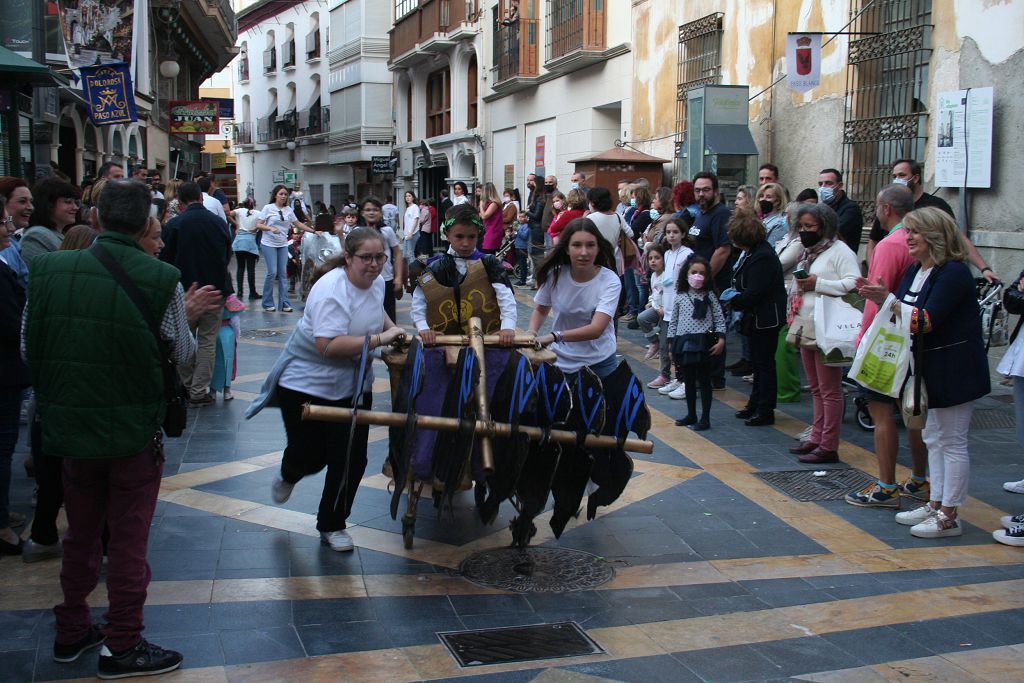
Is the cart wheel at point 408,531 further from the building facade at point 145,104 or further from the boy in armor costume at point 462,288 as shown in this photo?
the building facade at point 145,104

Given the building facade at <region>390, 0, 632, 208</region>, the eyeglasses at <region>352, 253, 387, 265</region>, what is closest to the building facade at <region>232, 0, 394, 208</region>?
the building facade at <region>390, 0, 632, 208</region>

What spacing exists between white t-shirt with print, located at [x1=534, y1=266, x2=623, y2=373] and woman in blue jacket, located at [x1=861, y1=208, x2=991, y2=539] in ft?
5.39

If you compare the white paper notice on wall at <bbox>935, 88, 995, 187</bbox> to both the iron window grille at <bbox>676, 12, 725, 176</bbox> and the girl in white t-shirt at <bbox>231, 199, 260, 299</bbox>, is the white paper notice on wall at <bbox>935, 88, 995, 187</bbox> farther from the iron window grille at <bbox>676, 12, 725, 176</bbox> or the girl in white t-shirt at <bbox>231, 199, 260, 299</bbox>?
the girl in white t-shirt at <bbox>231, 199, 260, 299</bbox>

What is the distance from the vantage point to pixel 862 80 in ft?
40.7

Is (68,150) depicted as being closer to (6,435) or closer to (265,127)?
(6,435)

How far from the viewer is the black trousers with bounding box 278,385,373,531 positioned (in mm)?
5340

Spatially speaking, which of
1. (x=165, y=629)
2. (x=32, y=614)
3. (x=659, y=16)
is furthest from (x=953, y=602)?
(x=659, y=16)

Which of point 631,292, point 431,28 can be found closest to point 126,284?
point 631,292

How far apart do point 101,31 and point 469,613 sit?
16.5m

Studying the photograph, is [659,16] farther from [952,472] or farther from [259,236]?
[952,472]

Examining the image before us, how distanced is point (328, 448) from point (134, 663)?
5.59 feet

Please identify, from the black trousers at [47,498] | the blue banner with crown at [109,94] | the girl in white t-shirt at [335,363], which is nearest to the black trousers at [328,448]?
the girl in white t-shirt at [335,363]

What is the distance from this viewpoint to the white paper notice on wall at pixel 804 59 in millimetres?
12484

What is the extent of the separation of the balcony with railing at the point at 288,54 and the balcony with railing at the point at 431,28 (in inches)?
622
